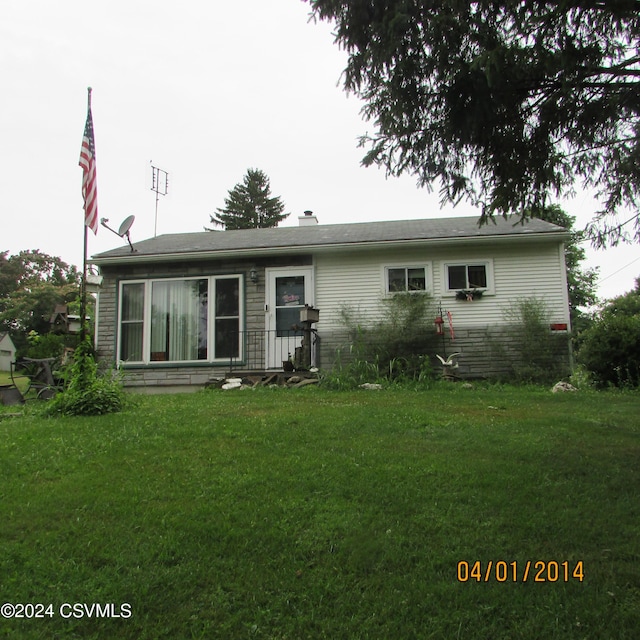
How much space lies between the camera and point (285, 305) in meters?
10.3

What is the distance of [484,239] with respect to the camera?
955 centimetres

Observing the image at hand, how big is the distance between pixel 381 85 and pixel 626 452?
341 centimetres

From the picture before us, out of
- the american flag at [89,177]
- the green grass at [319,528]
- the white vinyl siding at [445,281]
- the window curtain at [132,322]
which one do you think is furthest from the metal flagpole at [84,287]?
the white vinyl siding at [445,281]

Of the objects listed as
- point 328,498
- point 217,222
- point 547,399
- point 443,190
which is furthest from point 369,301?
point 217,222

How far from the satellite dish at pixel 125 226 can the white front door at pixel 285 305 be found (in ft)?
10.2

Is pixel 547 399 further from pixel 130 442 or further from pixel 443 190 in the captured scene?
pixel 130 442

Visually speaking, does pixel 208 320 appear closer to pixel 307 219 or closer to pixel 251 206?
pixel 307 219

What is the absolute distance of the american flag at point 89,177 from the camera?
254 inches

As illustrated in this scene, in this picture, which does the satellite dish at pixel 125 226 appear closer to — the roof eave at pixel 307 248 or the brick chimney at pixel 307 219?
the roof eave at pixel 307 248

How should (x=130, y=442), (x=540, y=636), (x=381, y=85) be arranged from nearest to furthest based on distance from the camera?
1. (x=540, y=636)
2. (x=381, y=85)
3. (x=130, y=442)

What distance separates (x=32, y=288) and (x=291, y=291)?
30947mm

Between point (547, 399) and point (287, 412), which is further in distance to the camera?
point (547, 399)

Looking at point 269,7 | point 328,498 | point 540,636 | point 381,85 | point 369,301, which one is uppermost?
point 269,7

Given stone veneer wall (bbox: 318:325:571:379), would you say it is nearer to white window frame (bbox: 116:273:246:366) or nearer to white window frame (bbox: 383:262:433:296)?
white window frame (bbox: 383:262:433:296)
